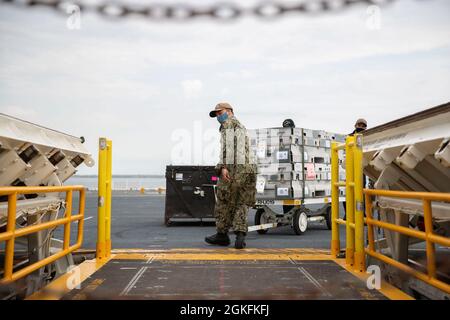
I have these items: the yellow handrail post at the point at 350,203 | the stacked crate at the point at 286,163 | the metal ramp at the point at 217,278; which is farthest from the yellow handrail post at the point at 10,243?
the stacked crate at the point at 286,163

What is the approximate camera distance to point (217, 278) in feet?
16.7

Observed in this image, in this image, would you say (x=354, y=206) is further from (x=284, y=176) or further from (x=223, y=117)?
(x=284, y=176)

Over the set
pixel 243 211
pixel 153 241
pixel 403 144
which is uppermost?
pixel 403 144

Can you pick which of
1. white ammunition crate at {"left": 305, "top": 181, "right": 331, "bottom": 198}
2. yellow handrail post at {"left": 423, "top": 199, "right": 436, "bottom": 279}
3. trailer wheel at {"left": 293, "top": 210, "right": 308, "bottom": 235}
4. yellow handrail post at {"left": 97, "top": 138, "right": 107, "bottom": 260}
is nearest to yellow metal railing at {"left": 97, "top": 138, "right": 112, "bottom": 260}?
yellow handrail post at {"left": 97, "top": 138, "right": 107, "bottom": 260}

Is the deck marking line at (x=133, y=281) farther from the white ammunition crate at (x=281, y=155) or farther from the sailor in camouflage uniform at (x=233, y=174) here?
the white ammunition crate at (x=281, y=155)

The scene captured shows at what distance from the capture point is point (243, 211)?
7.75 m

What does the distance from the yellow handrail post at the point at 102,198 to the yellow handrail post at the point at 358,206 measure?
3.08 metres

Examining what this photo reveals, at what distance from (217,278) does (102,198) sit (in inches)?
83.1

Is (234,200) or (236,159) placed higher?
(236,159)

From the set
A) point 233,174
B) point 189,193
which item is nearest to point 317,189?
point 189,193

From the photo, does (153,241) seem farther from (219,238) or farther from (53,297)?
(53,297)

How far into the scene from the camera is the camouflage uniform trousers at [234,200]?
25.3 feet
